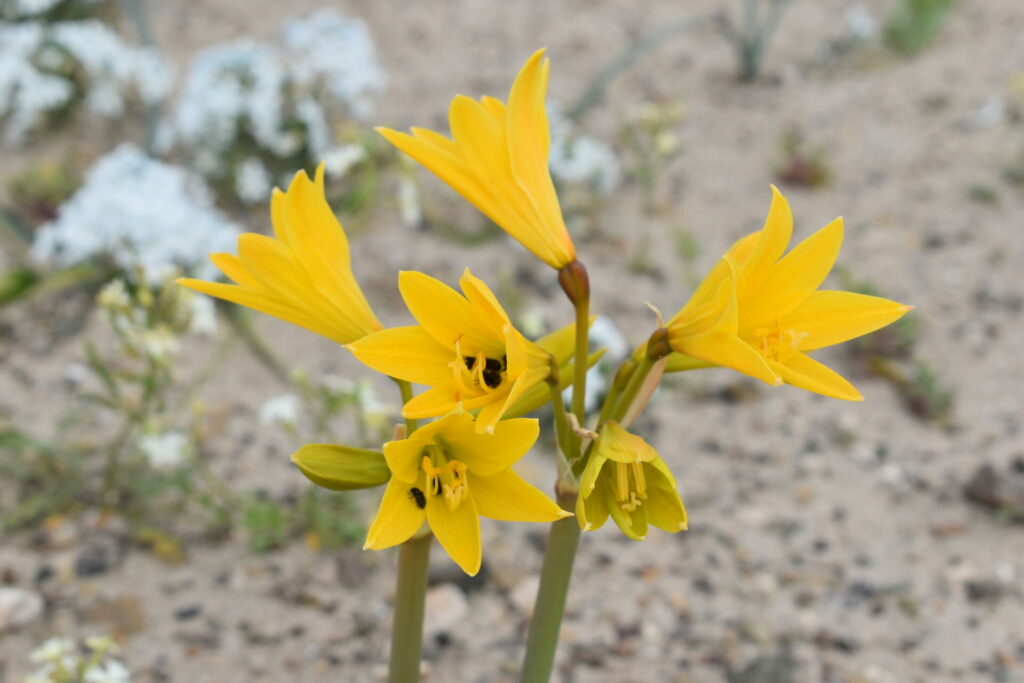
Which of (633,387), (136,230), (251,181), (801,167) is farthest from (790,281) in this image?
(801,167)

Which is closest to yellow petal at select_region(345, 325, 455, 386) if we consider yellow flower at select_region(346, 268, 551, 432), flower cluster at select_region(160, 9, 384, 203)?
yellow flower at select_region(346, 268, 551, 432)

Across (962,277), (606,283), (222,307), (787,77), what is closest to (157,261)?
(222,307)

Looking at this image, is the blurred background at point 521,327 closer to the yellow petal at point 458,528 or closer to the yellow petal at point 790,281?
the yellow petal at point 458,528

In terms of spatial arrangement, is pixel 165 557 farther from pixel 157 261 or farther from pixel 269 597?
pixel 157 261

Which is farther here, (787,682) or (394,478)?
(787,682)

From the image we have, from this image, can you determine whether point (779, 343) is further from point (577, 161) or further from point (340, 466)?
point (577, 161)

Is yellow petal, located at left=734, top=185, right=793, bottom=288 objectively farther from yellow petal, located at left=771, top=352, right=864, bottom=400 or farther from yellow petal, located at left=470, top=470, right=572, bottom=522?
yellow petal, located at left=470, top=470, right=572, bottom=522
